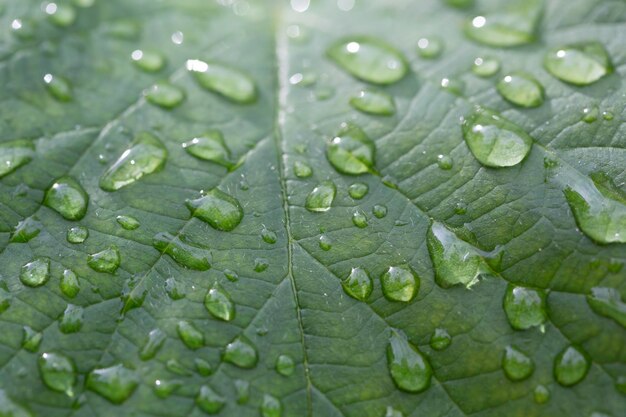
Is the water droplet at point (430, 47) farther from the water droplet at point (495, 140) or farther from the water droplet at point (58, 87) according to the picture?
the water droplet at point (58, 87)

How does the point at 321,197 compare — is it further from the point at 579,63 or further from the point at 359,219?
the point at 579,63

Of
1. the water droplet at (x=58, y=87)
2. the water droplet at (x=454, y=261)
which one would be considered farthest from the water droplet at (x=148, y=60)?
the water droplet at (x=454, y=261)

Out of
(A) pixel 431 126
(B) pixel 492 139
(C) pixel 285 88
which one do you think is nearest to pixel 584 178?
(B) pixel 492 139

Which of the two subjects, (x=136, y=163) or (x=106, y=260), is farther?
(x=136, y=163)

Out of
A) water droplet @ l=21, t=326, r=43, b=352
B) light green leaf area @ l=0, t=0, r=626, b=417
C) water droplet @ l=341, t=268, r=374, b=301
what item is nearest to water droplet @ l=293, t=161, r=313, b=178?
light green leaf area @ l=0, t=0, r=626, b=417

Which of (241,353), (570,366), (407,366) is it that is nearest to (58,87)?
(241,353)

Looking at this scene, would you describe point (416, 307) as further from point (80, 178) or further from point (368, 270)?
point (80, 178)

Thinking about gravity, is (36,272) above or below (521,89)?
below
